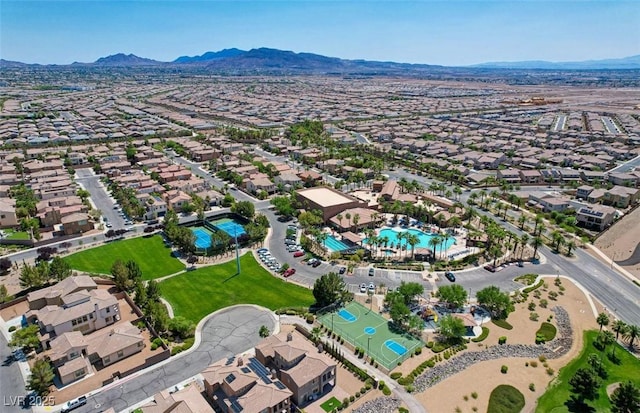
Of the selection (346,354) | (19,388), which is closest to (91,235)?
(19,388)

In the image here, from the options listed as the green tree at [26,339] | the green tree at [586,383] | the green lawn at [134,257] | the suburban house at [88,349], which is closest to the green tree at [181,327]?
the suburban house at [88,349]

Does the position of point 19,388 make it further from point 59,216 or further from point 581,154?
point 581,154

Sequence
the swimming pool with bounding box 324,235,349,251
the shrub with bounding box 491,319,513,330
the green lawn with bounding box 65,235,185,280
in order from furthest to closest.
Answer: the swimming pool with bounding box 324,235,349,251 < the green lawn with bounding box 65,235,185,280 < the shrub with bounding box 491,319,513,330

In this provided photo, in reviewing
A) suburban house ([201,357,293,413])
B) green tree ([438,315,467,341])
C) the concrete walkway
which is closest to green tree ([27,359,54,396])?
suburban house ([201,357,293,413])

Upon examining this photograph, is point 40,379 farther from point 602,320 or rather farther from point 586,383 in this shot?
point 602,320

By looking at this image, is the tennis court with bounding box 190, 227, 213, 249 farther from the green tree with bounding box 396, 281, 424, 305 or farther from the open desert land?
the open desert land

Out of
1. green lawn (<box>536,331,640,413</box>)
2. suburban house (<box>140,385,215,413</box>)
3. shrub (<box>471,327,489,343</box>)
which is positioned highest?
suburban house (<box>140,385,215,413</box>)
